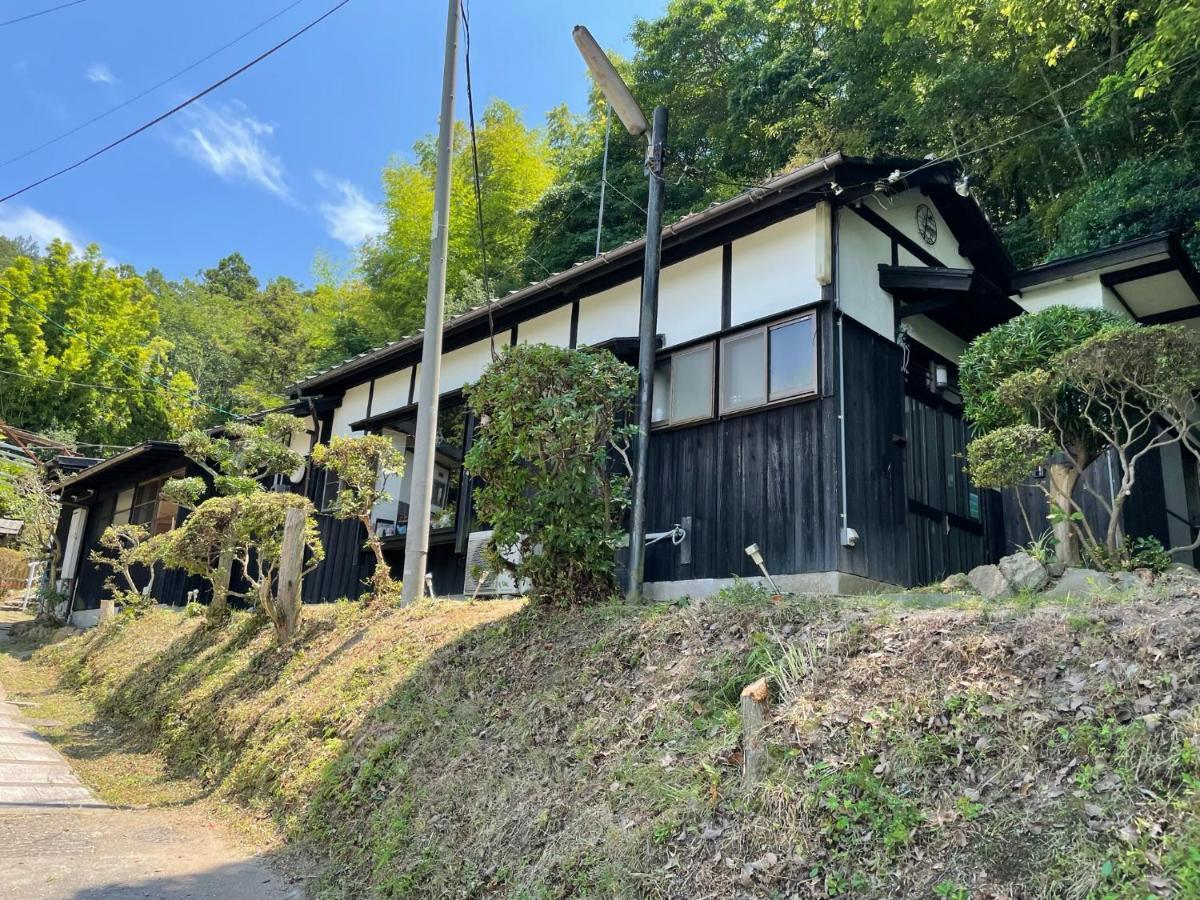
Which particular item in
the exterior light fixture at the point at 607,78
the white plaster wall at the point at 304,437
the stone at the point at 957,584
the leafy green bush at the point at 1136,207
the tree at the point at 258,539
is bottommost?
the stone at the point at 957,584

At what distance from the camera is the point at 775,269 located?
820cm

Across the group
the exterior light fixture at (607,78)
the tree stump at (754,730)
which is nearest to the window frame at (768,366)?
the exterior light fixture at (607,78)

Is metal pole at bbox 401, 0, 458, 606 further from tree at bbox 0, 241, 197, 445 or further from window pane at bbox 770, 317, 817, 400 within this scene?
tree at bbox 0, 241, 197, 445

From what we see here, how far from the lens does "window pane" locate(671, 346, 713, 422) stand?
8477mm

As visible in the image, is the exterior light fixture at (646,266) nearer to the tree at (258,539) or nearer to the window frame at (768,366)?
the window frame at (768,366)

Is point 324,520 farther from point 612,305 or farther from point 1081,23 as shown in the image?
point 1081,23

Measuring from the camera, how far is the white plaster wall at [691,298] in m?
8.68

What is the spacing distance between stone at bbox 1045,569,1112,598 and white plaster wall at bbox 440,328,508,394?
7527 mm

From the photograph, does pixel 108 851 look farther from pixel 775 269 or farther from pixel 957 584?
pixel 775 269

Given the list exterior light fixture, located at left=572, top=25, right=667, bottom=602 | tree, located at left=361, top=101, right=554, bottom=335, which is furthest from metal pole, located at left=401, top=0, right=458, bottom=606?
tree, located at left=361, top=101, right=554, bottom=335

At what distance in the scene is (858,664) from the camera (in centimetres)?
428

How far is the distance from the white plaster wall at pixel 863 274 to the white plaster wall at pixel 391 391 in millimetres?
7332

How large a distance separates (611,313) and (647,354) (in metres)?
3.07

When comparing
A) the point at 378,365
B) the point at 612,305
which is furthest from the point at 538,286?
the point at 378,365
